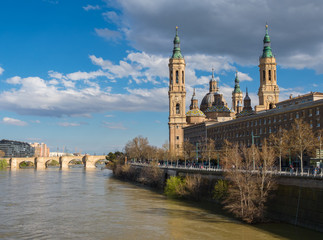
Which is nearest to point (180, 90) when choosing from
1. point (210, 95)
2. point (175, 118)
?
point (175, 118)

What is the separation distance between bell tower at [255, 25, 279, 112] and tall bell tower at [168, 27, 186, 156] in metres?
33.1

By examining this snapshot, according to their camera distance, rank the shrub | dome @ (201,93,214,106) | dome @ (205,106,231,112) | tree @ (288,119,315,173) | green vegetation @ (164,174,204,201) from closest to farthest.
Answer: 1. tree @ (288,119,315,173)
2. green vegetation @ (164,174,204,201)
3. the shrub
4. dome @ (205,106,231,112)
5. dome @ (201,93,214,106)

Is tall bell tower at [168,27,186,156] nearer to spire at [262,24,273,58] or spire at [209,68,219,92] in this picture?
spire at [262,24,273,58]

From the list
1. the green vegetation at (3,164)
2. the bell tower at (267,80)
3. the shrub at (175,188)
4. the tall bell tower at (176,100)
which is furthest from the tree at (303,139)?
the green vegetation at (3,164)

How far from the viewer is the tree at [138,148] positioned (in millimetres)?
136238

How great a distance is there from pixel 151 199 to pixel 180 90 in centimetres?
9874

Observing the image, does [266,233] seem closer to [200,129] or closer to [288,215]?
[288,215]

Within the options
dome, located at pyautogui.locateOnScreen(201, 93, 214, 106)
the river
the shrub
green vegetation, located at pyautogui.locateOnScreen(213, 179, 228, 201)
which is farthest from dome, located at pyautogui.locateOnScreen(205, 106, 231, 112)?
green vegetation, located at pyautogui.locateOnScreen(213, 179, 228, 201)

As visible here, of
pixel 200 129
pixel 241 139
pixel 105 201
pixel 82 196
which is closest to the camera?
pixel 105 201

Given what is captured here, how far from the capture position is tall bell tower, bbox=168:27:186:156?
152750 mm

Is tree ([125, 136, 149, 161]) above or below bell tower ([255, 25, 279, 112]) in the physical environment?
below

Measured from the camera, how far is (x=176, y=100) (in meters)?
153

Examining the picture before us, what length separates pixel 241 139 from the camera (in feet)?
327

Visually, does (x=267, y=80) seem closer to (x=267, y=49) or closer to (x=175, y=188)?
(x=267, y=49)
